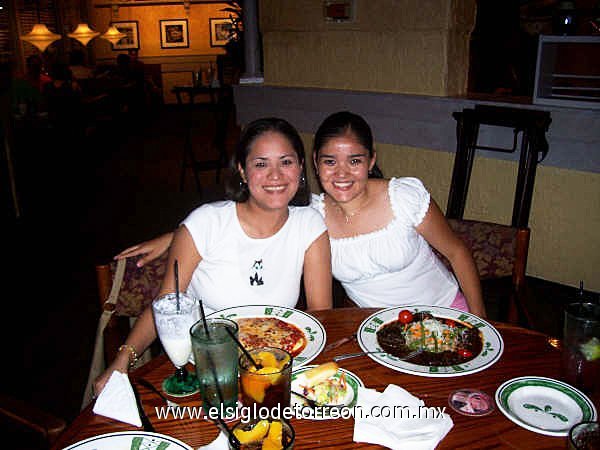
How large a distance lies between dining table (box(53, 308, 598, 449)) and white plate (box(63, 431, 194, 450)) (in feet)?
0.18

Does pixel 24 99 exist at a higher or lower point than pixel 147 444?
Result: higher

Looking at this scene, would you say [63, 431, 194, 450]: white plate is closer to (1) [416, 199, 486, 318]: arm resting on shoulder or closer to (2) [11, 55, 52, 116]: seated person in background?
(1) [416, 199, 486, 318]: arm resting on shoulder

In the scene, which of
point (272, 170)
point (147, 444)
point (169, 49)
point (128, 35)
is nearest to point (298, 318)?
point (272, 170)

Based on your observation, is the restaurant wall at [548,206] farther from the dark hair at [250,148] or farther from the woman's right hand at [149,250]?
the woman's right hand at [149,250]

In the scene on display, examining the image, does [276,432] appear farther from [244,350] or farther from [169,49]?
[169,49]

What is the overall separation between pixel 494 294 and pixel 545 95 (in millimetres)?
1373

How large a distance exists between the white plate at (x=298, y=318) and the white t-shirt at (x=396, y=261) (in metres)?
0.49

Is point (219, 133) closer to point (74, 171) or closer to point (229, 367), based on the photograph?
point (74, 171)

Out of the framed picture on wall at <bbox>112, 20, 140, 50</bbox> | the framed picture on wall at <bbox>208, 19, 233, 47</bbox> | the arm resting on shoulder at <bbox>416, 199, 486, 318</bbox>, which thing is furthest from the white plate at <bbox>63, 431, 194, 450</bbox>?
the framed picture on wall at <bbox>112, 20, 140, 50</bbox>

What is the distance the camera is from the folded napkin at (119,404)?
1148 millimetres

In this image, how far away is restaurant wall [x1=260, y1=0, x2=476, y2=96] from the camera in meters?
3.72

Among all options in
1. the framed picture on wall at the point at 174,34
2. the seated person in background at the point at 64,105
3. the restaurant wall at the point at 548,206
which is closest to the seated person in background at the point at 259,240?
the restaurant wall at the point at 548,206

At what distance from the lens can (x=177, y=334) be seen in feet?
4.08

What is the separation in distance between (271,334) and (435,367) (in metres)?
0.45
